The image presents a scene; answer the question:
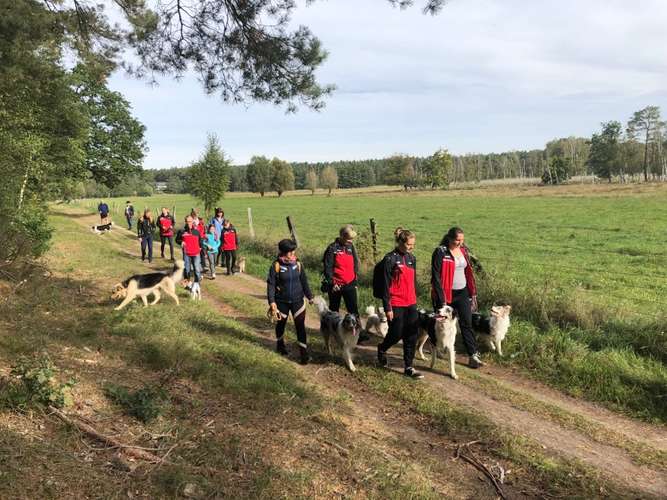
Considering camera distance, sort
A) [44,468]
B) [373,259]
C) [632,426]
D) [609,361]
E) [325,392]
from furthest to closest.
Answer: [373,259], [609,361], [325,392], [632,426], [44,468]

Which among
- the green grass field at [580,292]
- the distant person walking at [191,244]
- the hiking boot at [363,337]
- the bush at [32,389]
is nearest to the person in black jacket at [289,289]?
the hiking boot at [363,337]

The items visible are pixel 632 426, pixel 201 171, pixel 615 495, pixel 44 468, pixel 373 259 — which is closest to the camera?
pixel 44 468

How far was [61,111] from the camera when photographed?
36.7ft

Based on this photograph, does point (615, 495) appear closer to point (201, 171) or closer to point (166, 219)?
point (166, 219)

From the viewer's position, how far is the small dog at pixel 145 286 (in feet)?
29.2

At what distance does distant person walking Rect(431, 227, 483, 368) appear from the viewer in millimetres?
6422

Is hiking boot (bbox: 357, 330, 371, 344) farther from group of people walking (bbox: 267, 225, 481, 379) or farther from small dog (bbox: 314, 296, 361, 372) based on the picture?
group of people walking (bbox: 267, 225, 481, 379)

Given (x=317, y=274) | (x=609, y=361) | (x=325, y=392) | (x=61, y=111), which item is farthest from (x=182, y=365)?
(x=61, y=111)

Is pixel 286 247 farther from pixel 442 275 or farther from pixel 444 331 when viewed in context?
pixel 444 331

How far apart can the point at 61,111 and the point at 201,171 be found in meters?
14.5

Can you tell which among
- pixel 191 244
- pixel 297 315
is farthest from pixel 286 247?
pixel 191 244

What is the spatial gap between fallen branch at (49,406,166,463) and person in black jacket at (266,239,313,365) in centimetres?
299

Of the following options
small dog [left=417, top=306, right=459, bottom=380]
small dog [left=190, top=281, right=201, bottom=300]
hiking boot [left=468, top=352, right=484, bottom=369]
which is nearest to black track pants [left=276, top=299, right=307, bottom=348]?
small dog [left=417, top=306, right=459, bottom=380]

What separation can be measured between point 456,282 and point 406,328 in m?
1.00
